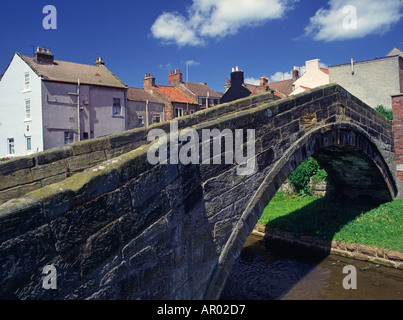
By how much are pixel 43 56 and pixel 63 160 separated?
21.3m

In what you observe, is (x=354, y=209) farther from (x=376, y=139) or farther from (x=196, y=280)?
(x=196, y=280)

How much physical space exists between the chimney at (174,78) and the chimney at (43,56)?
1410 centimetres

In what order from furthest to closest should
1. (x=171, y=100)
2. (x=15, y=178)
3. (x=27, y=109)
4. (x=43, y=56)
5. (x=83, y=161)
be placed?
1. (x=171, y=100)
2. (x=43, y=56)
3. (x=27, y=109)
4. (x=83, y=161)
5. (x=15, y=178)

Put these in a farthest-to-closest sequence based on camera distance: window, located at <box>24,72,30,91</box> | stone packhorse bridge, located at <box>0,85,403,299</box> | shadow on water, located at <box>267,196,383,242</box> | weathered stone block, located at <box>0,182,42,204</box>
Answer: window, located at <box>24,72,30,91</box> < shadow on water, located at <box>267,196,383,242</box> < weathered stone block, located at <box>0,182,42,204</box> < stone packhorse bridge, located at <box>0,85,403,299</box>

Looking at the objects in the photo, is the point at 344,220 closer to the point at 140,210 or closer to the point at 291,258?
the point at 291,258

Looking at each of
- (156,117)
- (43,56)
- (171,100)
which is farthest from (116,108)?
(43,56)

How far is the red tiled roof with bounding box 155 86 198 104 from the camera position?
102ft

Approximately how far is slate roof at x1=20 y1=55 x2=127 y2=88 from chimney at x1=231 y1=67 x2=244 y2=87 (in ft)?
28.3

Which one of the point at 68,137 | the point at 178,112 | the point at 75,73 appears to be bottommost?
the point at 68,137

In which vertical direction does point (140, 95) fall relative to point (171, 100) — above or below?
above

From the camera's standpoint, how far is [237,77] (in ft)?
85.4

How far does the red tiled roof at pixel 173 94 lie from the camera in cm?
3114

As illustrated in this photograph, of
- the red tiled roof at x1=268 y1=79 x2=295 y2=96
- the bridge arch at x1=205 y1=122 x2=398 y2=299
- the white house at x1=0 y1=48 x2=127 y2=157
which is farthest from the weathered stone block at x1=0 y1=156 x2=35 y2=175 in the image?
the red tiled roof at x1=268 y1=79 x2=295 y2=96

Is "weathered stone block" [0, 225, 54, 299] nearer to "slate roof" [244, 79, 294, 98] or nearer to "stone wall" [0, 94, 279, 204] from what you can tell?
"stone wall" [0, 94, 279, 204]
